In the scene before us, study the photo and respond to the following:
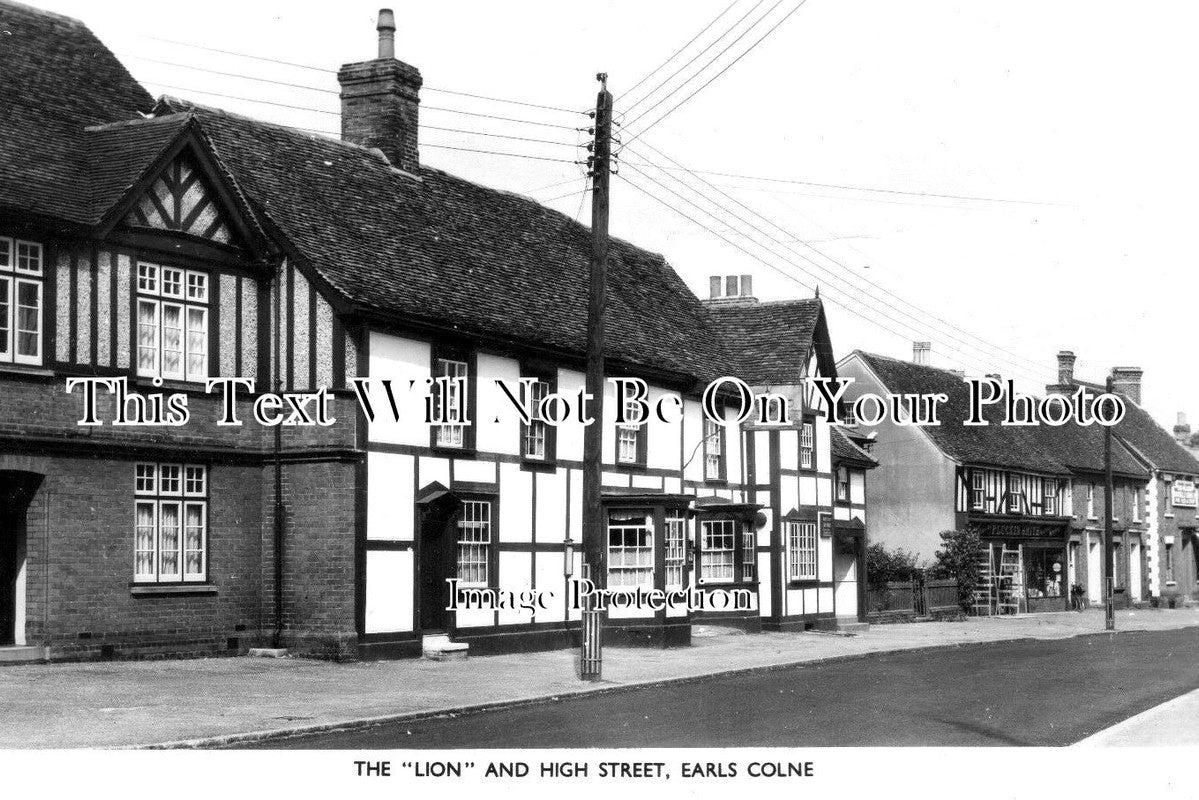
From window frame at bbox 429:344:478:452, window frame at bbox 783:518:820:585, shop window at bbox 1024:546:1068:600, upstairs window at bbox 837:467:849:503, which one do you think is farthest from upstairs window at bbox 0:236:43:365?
shop window at bbox 1024:546:1068:600

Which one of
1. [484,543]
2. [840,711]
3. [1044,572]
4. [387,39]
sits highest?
[387,39]

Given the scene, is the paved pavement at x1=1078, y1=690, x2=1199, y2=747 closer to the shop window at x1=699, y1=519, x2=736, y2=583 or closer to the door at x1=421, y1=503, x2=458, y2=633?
the door at x1=421, y1=503, x2=458, y2=633

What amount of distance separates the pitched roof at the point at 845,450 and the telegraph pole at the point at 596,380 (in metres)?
24.2

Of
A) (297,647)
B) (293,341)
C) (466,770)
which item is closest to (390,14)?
(293,341)

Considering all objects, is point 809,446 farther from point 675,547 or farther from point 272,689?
point 272,689

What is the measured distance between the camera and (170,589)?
964 inches

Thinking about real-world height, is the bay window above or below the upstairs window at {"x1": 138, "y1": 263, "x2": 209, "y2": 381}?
below

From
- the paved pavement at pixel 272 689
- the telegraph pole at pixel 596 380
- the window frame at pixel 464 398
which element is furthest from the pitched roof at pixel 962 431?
the telegraph pole at pixel 596 380

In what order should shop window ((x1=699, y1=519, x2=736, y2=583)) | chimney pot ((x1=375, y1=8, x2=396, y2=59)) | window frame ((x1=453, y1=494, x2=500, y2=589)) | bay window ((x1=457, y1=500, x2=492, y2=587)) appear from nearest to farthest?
window frame ((x1=453, y1=494, x2=500, y2=589))
bay window ((x1=457, y1=500, x2=492, y2=587))
chimney pot ((x1=375, y1=8, x2=396, y2=59))
shop window ((x1=699, y1=519, x2=736, y2=583))

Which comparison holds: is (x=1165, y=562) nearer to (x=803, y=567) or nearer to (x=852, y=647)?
(x=803, y=567)

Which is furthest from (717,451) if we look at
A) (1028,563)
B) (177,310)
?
(1028,563)

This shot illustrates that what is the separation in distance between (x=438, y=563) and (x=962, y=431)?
1442 inches

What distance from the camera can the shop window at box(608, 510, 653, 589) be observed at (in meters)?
32.2

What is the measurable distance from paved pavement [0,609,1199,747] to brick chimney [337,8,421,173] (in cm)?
1152
